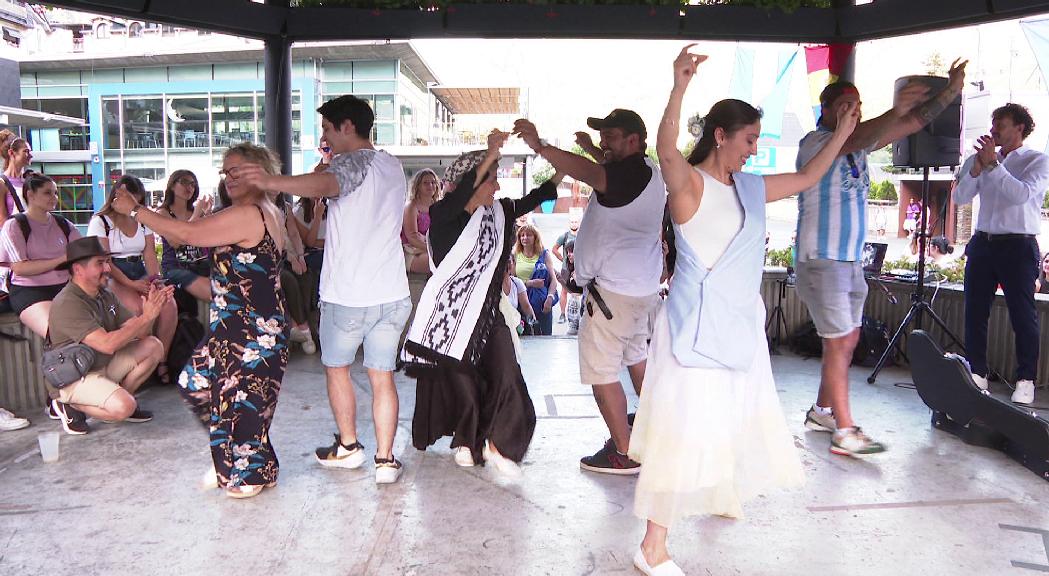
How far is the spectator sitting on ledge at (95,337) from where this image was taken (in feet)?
14.3

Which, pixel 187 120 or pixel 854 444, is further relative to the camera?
pixel 187 120

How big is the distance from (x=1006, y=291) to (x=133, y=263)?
6323 millimetres

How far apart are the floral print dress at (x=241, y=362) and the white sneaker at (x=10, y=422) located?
6.08 ft

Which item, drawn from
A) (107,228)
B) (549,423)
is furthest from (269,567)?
(107,228)

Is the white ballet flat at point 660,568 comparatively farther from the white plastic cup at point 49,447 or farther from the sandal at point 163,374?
the sandal at point 163,374

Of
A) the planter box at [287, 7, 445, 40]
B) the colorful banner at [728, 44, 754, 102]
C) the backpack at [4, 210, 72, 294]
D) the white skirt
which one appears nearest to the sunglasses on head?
the white skirt

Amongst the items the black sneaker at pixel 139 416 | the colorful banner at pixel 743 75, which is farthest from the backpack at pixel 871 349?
the black sneaker at pixel 139 416

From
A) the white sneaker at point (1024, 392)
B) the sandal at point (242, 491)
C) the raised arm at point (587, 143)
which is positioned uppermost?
the raised arm at point (587, 143)

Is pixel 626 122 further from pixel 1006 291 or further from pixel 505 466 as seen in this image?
pixel 1006 291

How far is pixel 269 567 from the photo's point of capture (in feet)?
9.34

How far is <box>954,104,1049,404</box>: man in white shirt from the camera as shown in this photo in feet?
16.9

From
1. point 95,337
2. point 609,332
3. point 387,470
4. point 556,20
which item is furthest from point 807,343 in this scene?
point 95,337

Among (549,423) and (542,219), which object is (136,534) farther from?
(542,219)

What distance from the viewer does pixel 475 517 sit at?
3.33m
